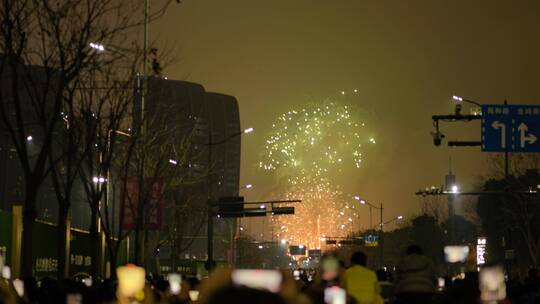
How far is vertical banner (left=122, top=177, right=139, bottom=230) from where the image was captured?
37.6 m

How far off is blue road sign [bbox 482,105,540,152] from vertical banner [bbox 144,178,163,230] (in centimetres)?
1125

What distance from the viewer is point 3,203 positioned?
78.6 meters

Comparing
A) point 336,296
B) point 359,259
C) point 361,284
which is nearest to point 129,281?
point 336,296

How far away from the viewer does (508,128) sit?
3394cm

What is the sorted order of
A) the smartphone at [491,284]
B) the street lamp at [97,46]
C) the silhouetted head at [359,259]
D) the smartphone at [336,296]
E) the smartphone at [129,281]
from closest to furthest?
the smartphone at [129,281] < the smartphone at [491,284] < the smartphone at [336,296] < the silhouetted head at [359,259] < the street lamp at [97,46]

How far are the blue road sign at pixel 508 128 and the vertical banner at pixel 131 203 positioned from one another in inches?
473

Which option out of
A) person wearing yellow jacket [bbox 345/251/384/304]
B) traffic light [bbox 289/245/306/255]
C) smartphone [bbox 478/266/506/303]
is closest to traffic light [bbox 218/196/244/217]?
person wearing yellow jacket [bbox 345/251/384/304]

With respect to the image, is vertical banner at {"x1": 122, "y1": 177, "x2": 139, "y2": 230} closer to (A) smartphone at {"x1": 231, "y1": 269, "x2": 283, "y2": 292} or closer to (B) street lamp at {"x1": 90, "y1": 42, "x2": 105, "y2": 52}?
(B) street lamp at {"x1": 90, "y1": 42, "x2": 105, "y2": 52}

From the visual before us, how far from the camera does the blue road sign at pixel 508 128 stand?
1336 inches

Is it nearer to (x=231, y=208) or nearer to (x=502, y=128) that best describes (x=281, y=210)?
(x=231, y=208)

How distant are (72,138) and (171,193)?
1702 inches

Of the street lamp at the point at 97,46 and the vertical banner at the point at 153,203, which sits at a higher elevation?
the street lamp at the point at 97,46

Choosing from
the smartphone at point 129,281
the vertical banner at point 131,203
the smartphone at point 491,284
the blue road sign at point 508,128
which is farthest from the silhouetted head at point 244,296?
the vertical banner at point 131,203

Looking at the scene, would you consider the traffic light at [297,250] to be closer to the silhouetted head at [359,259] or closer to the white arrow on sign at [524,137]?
the white arrow on sign at [524,137]
